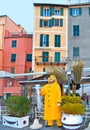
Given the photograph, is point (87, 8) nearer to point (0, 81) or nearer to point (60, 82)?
point (0, 81)

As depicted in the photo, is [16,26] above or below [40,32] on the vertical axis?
above

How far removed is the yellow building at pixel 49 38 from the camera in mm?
31781

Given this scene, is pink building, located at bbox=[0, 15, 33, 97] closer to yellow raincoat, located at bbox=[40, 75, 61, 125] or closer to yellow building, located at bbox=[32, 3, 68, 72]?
yellow building, located at bbox=[32, 3, 68, 72]

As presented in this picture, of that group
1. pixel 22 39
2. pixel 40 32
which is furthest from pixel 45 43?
pixel 22 39

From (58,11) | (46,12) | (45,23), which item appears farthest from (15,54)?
(58,11)

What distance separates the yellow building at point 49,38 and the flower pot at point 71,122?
79.2 feet

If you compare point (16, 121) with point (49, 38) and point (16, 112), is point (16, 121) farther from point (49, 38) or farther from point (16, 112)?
point (49, 38)

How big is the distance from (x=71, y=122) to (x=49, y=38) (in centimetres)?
2583

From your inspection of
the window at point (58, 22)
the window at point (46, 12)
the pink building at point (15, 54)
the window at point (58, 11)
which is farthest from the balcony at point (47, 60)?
the window at point (58, 11)

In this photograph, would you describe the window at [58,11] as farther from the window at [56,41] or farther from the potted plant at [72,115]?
the potted plant at [72,115]

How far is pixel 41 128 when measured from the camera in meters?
7.46

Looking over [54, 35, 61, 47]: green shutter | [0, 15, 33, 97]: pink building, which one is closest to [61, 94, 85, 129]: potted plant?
[54, 35, 61, 47]: green shutter

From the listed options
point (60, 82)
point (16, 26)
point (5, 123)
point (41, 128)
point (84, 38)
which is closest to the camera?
point (41, 128)

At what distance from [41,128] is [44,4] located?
91.3 ft
